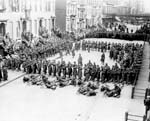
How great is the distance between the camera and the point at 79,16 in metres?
53.7

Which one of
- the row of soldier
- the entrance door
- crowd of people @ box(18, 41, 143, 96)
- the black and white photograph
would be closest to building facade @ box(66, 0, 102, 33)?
the black and white photograph

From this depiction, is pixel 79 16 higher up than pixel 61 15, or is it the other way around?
pixel 61 15

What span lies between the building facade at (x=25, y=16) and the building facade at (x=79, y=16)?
6955 mm

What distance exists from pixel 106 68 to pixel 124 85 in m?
1.81

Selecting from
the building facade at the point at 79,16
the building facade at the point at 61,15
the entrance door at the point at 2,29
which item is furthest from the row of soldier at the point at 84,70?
the building facade at the point at 79,16

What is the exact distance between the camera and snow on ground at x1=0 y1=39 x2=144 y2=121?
1221 cm

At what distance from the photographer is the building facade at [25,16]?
2773cm

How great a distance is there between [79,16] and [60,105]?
1650 inches

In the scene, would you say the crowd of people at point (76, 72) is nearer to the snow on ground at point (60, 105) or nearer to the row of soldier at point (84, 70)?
the row of soldier at point (84, 70)

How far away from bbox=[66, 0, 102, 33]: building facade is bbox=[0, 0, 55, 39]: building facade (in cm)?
695

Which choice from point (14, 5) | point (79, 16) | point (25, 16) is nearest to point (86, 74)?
point (14, 5)

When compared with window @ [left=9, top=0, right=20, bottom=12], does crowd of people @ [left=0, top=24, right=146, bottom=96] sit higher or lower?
lower

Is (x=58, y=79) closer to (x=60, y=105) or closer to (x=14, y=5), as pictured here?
(x=60, y=105)

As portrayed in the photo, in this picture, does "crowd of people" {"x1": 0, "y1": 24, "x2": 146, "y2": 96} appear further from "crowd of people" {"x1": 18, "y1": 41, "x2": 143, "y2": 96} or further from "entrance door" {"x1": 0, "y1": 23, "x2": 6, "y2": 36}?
"entrance door" {"x1": 0, "y1": 23, "x2": 6, "y2": 36}
